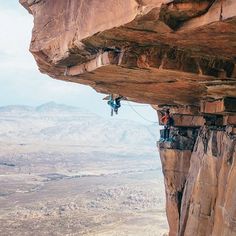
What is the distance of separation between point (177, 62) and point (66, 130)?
486 ft

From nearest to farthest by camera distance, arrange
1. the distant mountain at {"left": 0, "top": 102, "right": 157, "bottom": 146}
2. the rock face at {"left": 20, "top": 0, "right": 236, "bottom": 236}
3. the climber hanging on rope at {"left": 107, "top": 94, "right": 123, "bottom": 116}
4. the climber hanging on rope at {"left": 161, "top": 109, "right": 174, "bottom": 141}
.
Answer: the rock face at {"left": 20, "top": 0, "right": 236, "bottom": 236}, the climber hanging on rope at {"left": 107, "top": 94, "right": 123, "bottom": 116}, the climber hanging on rope at {"left": 161, "top": 109, "right": 174, "bottom": 141}, the distant mountain at {"left": 0, "top": 102, "right": 157, "bottom": 146}

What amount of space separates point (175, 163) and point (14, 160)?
77368mm

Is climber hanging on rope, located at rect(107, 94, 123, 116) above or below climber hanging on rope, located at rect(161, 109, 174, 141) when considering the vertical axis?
above

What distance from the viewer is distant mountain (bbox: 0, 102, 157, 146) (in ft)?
463

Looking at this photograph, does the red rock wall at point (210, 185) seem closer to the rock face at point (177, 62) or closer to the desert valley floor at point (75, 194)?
the rock face at point (177, 62)

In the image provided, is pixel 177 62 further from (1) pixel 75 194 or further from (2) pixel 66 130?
(2) pixel 66 130

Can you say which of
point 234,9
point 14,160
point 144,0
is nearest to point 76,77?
point 144,0

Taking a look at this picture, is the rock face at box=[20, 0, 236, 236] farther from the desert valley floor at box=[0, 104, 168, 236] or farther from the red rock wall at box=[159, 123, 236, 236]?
the desert valley floor at box=[0, 104, 168, 236]

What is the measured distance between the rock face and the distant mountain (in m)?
121

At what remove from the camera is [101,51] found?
23.3ft

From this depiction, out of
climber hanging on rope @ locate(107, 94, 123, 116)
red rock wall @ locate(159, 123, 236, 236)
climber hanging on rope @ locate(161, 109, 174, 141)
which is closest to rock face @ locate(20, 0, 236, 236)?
red rock wall @ locate(159, 123, 236, 236)

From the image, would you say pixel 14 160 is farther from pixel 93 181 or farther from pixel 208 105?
pixel 208 105

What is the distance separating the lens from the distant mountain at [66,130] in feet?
463

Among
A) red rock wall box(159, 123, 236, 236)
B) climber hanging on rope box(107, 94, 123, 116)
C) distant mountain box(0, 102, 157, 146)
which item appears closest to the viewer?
red rock wall box(159, 123, 236, 236)
